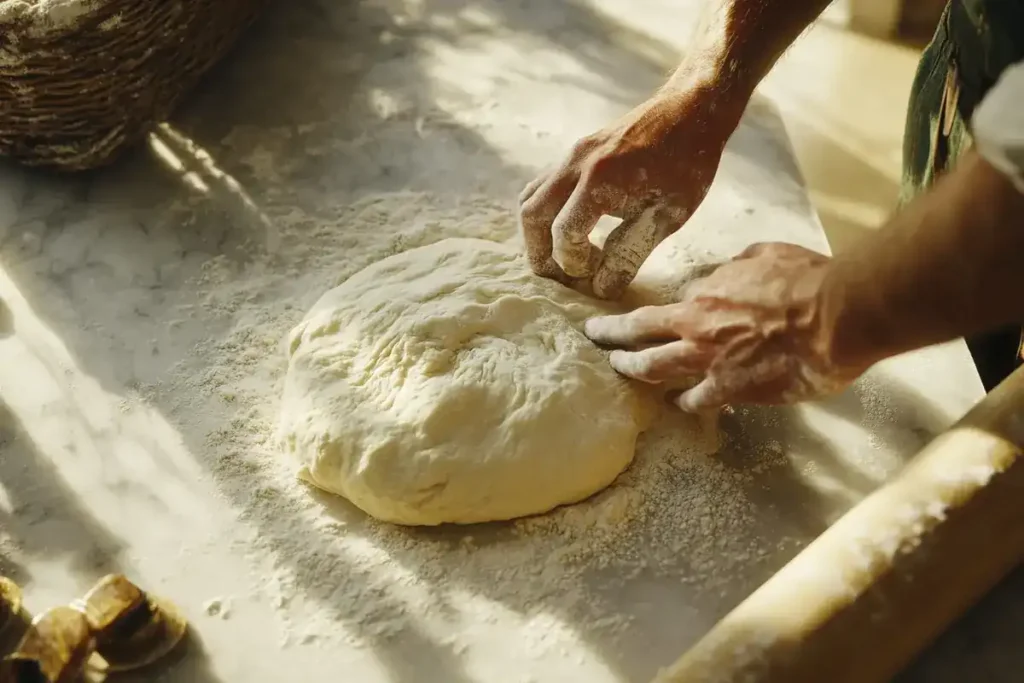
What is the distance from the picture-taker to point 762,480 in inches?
46.9

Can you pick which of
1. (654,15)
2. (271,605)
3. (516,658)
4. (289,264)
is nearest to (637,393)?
(516,658)

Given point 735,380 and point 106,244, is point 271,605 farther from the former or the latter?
point 106,244

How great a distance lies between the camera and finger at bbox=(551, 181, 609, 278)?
3.88 feet

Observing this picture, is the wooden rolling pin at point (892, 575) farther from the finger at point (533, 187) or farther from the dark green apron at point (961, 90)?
the finger at point (533, 187)

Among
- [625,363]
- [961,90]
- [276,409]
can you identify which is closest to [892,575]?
[625,363]

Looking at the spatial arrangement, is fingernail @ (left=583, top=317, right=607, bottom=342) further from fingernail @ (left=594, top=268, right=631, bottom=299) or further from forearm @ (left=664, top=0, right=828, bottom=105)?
forearm @ (left=664, top=0, right=828, bottom=105)

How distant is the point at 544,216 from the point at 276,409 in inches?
19.0

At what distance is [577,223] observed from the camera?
3.89 feet

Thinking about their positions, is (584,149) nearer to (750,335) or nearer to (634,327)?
(634,327)

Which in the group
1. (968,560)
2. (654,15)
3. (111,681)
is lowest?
(111,681)

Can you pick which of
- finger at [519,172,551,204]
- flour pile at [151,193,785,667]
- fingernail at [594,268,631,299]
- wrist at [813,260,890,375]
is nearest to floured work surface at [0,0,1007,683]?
flour pile at [151,193,785,667]

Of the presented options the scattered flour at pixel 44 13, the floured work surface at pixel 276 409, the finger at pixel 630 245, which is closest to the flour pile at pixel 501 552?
the floured work surface at pixel 276 409

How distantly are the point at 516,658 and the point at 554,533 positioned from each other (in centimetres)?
17

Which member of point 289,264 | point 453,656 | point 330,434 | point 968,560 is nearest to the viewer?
point 968,560
